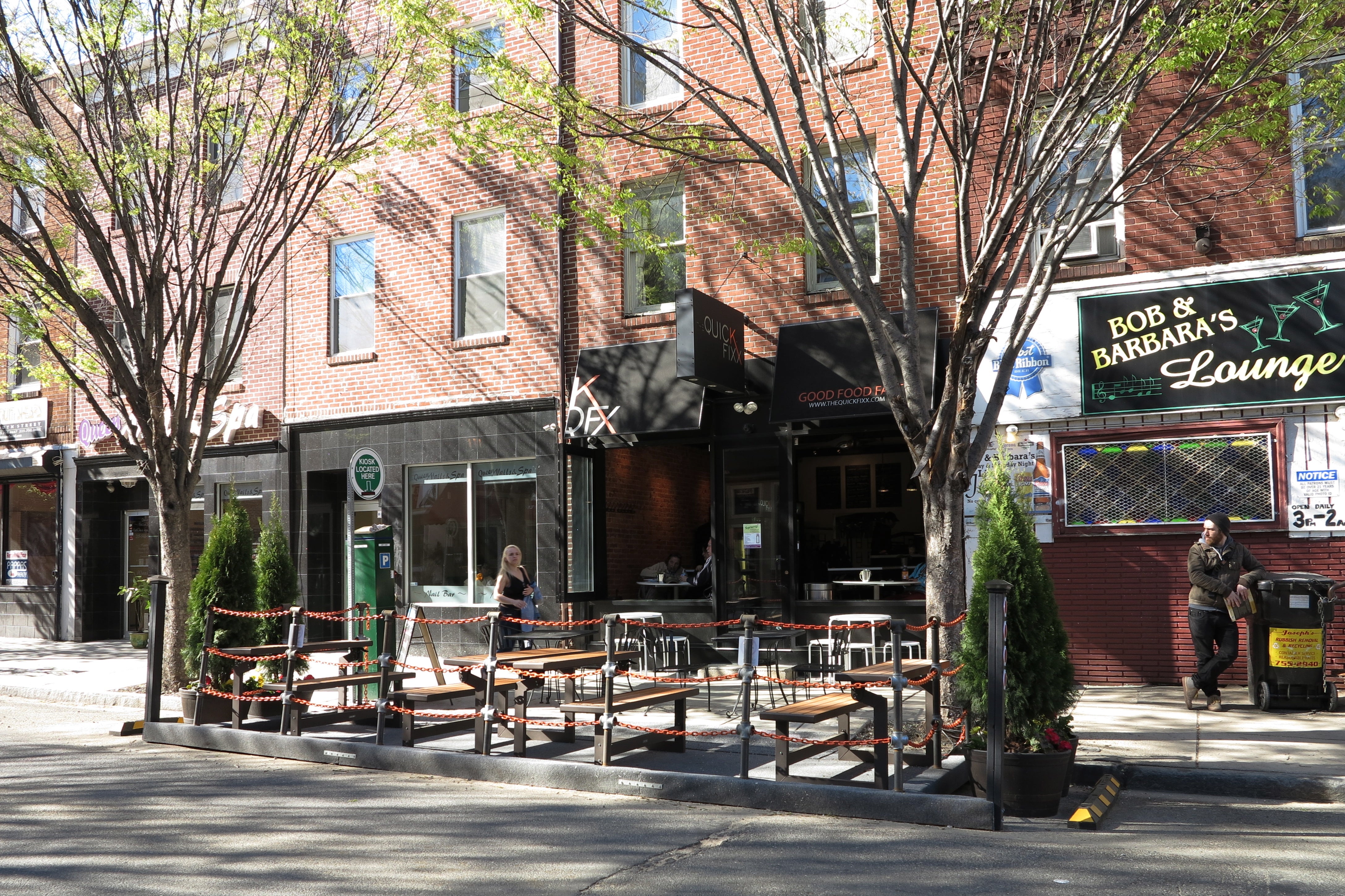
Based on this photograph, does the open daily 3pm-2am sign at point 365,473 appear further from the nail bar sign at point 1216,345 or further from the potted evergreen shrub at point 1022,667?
the nail bar sign at point 1216,345

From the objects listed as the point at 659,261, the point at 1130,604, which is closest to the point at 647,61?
the point at 659,261

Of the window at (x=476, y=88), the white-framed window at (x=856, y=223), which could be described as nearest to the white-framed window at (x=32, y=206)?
the window at (x=476, y=88)

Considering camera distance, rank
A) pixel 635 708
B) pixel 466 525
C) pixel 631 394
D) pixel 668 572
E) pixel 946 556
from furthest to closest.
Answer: pixel 466 525, pixel 668 572, pixel 631 394, pixel 946 556, pixel 635 708

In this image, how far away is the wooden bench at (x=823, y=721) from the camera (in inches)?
284

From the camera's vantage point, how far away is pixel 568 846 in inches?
249

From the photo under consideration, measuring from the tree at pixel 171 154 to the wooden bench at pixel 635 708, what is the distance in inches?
245

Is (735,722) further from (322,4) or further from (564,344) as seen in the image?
(322,4)

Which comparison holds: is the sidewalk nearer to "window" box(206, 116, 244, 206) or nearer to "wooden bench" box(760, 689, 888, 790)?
"wooden bench" box(760, 689, 888, 790)

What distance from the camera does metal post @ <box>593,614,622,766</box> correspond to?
7.89 metres

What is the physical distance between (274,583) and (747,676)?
643 centimetres

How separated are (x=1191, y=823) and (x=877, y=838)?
213cm

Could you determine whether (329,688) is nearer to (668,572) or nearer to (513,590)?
(513,590)

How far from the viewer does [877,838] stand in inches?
254

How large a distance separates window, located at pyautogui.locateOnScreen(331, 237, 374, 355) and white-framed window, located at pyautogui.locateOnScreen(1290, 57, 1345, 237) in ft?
41.5
